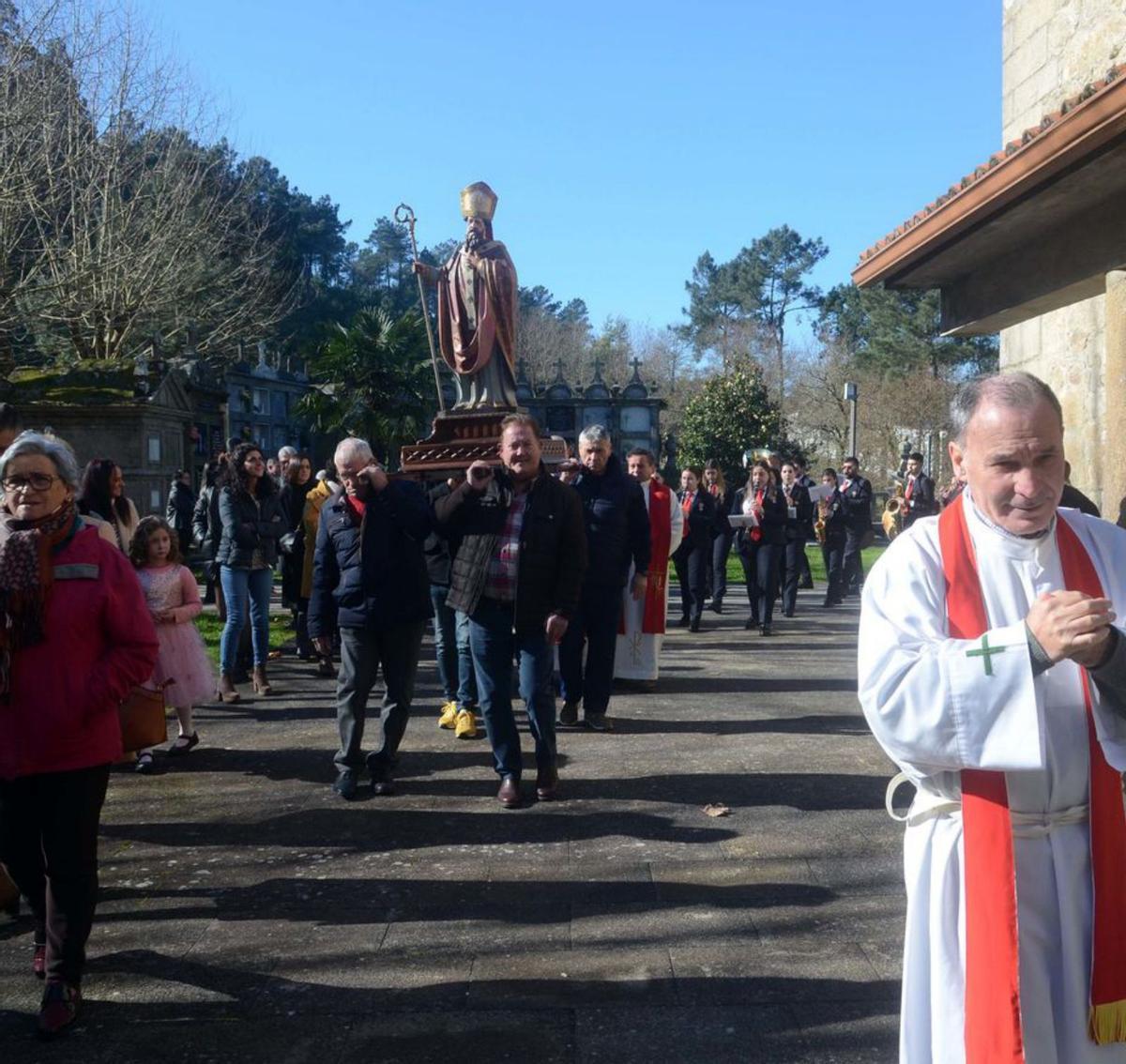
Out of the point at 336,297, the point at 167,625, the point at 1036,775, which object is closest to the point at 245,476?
the point at 167,625

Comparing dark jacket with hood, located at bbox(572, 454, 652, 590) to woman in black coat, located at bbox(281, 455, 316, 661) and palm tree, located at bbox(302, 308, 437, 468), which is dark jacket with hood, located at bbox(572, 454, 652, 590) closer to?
woman in black coat, located at bbox(281, 455, 316, 661)

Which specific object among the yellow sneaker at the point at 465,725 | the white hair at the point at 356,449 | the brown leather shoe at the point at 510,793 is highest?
the white hair at the point at 356,449

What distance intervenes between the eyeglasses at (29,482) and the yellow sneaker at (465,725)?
4202 mm

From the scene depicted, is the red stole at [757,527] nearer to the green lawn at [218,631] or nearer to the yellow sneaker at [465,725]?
the green lawn at [218,631]

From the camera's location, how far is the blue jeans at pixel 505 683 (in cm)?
629

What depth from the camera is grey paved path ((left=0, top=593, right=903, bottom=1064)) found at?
3.75m

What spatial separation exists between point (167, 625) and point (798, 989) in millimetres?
4499

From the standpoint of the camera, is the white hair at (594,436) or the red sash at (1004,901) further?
the white hair at (594,436)

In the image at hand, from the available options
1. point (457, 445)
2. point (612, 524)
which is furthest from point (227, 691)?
point (457, 445)

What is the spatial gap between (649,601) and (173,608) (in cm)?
375

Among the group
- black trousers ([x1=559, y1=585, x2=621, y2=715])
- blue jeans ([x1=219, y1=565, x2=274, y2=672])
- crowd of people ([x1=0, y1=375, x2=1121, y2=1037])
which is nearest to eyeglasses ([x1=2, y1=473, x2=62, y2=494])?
crowd of people ([x1=0, y1=375, x2=1121, y2=1037])

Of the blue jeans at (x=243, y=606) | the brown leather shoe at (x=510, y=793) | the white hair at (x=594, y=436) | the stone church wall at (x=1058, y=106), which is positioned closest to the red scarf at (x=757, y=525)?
the stone church wall at (x=1058, y=106)

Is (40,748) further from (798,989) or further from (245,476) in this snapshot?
(245,476)

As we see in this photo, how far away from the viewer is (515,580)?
20.7ft
